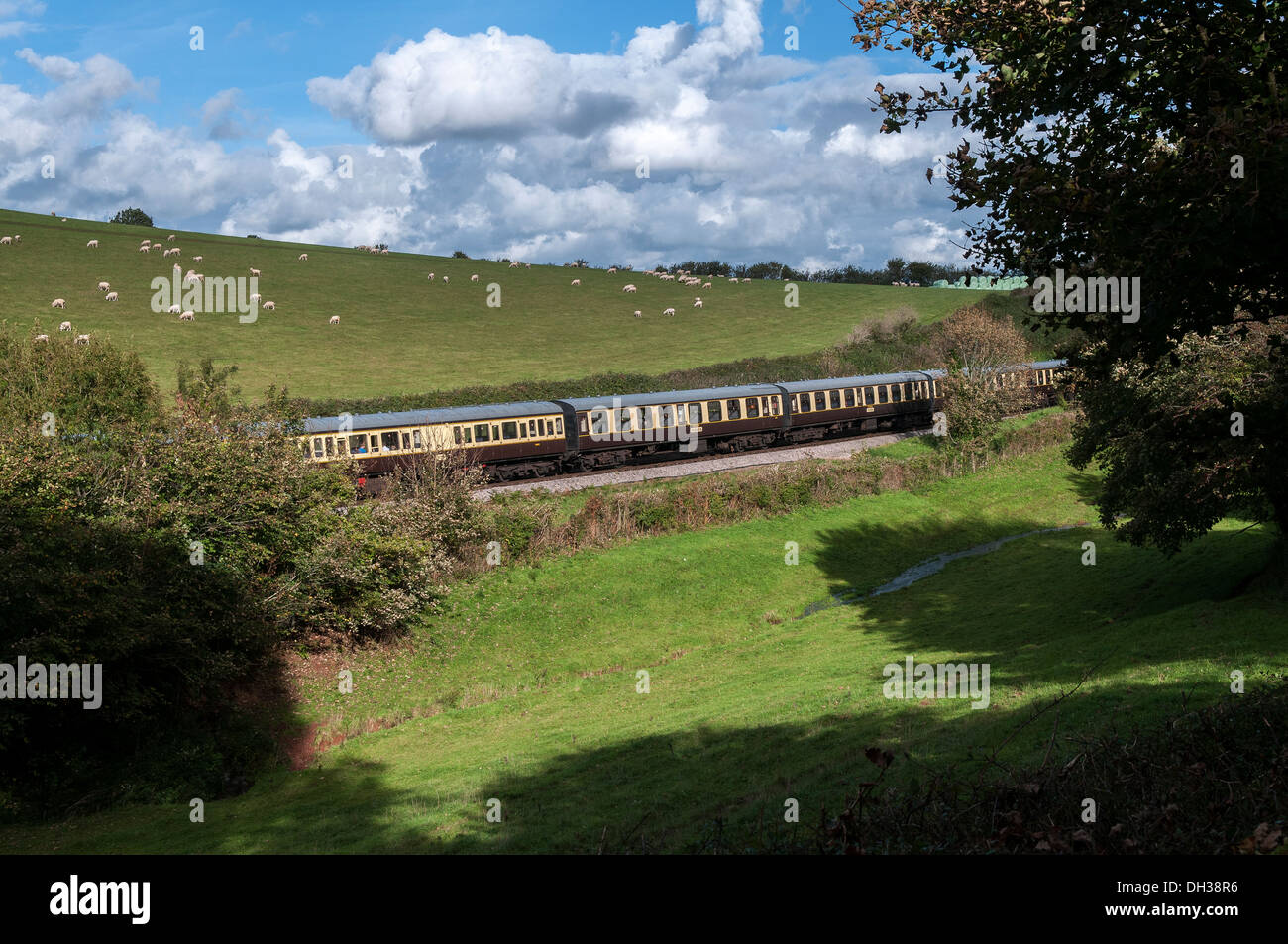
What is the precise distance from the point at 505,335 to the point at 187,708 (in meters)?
63.4

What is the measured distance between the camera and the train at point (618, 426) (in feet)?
130

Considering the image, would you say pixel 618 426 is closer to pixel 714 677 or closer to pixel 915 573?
pixel 915 573

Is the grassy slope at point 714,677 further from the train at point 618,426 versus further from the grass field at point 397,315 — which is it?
the grass field at point 397,315

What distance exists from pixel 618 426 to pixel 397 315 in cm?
5057

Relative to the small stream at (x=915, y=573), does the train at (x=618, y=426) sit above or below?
above

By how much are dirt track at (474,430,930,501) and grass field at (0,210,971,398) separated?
936 inches

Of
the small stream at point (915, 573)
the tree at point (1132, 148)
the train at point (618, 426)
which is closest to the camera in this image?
the tree at point (1132, 148)

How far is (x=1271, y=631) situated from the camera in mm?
20453

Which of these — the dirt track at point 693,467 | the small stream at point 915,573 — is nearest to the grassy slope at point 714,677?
the small stream at point 915,573

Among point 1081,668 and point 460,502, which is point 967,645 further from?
point 460,502

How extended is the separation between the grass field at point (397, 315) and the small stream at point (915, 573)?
35.2 m

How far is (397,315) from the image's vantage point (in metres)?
89.2

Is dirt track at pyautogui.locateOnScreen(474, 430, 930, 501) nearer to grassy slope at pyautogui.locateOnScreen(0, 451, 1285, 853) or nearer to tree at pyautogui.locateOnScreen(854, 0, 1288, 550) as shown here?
grassy slope at pyautogui.locateOnScreen(0, 451, 1285, 853)
